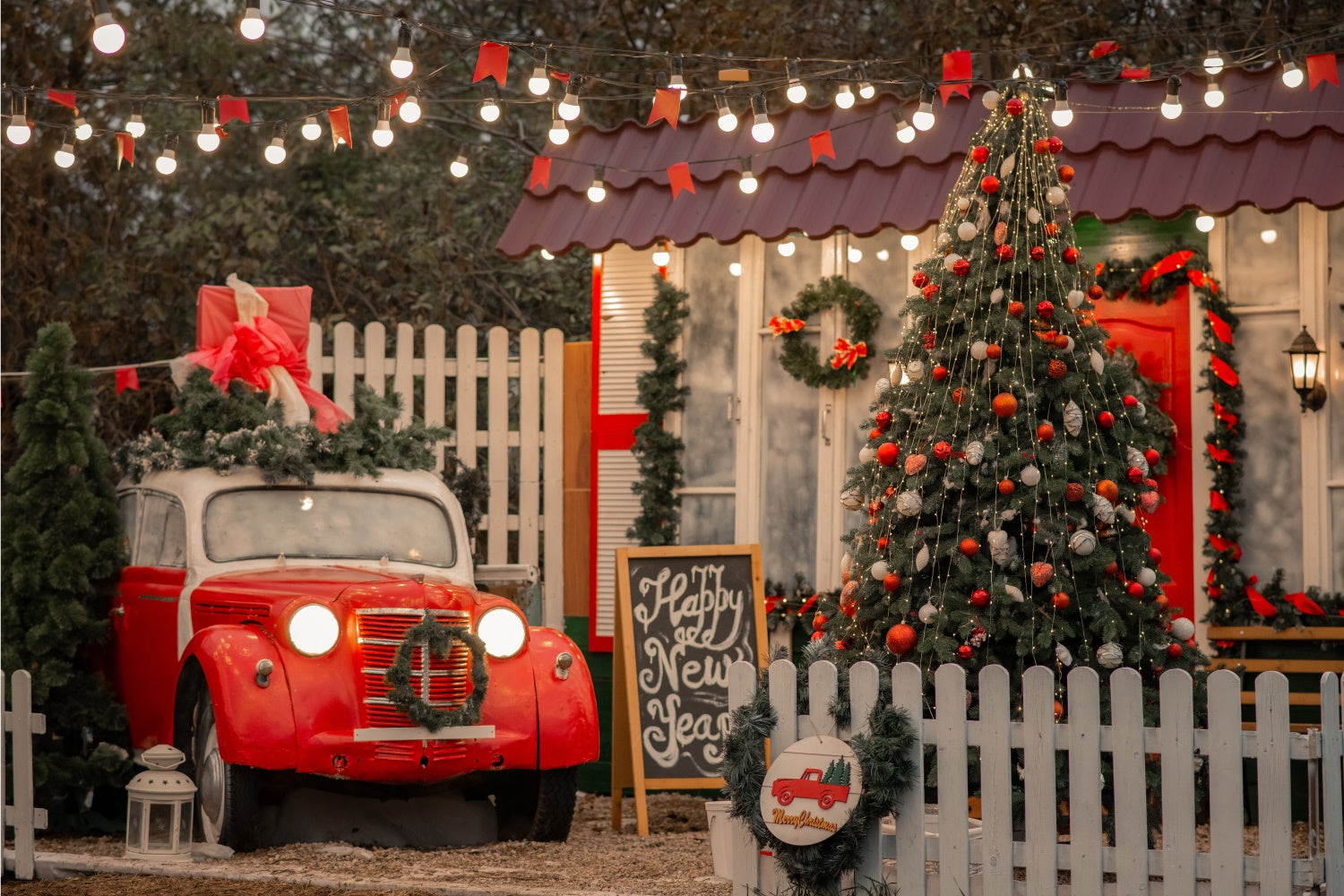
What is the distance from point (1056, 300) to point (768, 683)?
2117 millimetres

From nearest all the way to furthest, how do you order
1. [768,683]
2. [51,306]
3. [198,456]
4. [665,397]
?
[768,683]
[198,456]
[665,397]
[51,306]

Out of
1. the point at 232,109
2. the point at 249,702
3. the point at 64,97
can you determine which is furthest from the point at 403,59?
the point at 249,702

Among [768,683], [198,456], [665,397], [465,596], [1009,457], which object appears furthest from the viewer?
[665,397]

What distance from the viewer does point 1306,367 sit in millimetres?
8062

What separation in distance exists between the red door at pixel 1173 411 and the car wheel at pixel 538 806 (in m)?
3.47

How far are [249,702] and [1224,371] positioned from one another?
5175mm

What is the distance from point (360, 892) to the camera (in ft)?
19.1

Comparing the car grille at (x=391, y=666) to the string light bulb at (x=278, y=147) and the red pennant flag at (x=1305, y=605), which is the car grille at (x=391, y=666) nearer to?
the string light bulb at (x=278, y=147)

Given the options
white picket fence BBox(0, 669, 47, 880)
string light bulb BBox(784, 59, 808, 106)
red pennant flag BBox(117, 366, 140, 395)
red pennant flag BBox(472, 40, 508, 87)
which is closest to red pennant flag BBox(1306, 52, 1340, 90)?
string light bulb BBox(784, 59, 808, 106)

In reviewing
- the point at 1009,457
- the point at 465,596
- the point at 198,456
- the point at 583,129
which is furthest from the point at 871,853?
the point at 583,129

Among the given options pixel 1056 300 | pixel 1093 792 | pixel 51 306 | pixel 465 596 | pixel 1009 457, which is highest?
pixel 51 306

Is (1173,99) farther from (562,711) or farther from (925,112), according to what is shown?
(562,711)

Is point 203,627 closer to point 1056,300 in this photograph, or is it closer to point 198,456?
point 198,456

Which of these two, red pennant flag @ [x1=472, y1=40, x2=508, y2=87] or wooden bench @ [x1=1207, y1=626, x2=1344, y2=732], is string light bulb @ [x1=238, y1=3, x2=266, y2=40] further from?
wooden bench @ [x1=1207, y1=626, x2=1344, y2=732]
